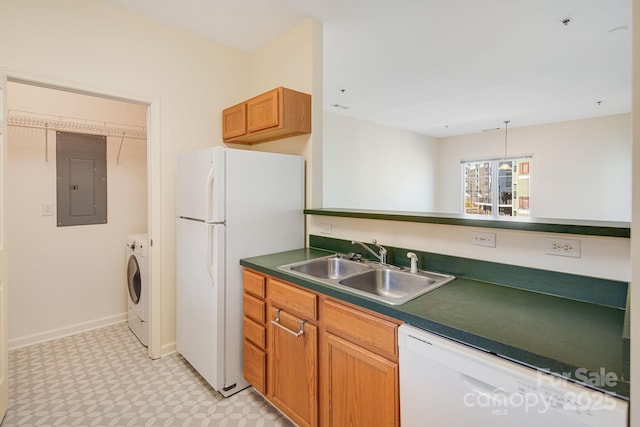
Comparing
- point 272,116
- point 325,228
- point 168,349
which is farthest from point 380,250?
point 168,349

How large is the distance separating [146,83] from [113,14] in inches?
19.4

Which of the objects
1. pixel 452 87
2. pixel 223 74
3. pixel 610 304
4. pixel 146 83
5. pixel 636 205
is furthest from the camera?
pixel 452 87

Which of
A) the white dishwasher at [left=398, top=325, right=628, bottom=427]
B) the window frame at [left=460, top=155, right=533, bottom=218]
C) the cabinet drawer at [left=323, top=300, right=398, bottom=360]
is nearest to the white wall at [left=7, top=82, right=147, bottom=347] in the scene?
the cabinet drawer at [left=323, top=300, right=398, bottom=360]

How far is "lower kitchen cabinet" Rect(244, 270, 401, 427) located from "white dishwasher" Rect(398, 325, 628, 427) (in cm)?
9

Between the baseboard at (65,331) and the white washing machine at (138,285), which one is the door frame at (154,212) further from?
the baseboard at (65,331)

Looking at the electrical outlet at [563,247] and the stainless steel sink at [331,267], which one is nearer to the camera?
the electrical outlet at [563,247]

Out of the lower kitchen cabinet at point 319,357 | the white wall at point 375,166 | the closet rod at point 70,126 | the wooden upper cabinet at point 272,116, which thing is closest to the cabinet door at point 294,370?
the lower kitchen cabinet at point 319,357

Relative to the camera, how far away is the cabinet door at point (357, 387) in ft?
4.27

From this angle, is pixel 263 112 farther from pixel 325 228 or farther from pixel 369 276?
pixel 369 276

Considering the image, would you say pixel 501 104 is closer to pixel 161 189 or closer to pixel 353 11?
pixel 353 11

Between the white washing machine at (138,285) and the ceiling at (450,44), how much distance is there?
1877 millimetres

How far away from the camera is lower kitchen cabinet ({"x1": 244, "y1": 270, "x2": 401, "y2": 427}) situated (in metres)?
1.33

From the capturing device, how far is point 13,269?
2.71 metres

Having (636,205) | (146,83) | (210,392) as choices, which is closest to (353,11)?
(146,83)
